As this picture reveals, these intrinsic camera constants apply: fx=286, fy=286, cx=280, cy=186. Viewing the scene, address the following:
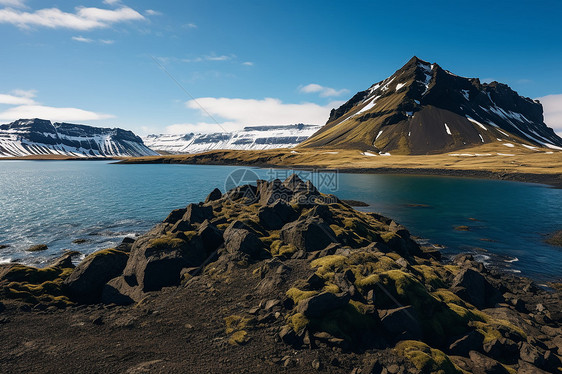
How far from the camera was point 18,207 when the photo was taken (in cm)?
6700

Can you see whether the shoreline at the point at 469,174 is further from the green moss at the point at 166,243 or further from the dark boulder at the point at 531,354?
the green moss at the point at 166,243

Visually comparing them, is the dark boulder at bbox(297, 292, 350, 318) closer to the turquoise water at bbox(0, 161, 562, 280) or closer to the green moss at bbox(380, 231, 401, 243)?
the green moss at bbox(380, 231, 401, 243)

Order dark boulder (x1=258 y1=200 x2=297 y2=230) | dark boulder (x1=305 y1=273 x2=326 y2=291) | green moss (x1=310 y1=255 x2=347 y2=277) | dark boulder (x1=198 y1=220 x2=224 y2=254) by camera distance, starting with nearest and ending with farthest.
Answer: dark boulder (x1=305 y1=273 x2=326 y2=291) → green moss (x1=310 y1=255 x2=347 y2=277) → dark boulder (x1=198 y1=220 x2=224 y2=254) → dark boulder (x1=258 y1=200 x2=297 y2=230)

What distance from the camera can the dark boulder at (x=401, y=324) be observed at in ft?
54.2

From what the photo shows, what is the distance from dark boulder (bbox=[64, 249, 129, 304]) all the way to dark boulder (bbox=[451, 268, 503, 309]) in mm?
29472

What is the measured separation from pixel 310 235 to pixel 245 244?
21.3 feet

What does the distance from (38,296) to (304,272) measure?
20.5 m

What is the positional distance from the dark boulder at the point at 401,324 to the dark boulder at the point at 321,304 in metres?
2.49

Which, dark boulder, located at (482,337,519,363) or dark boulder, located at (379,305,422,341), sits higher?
dark boulder, located at (379,305,422,341)

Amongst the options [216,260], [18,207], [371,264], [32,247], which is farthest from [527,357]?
[18,207]

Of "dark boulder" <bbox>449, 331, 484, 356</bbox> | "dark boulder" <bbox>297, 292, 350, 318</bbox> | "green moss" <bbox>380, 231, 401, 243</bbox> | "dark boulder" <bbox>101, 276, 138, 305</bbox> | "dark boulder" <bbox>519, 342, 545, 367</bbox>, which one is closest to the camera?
"dark boulder" <bbox>519, 342, 545, 367</bbox>

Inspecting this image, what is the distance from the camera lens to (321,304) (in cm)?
1717

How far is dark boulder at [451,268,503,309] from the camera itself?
23.3 metres

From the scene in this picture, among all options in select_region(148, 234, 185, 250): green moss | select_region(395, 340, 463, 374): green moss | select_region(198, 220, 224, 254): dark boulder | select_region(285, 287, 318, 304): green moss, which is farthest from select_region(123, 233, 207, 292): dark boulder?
select_region(395, 340, 463, 374): green moss
